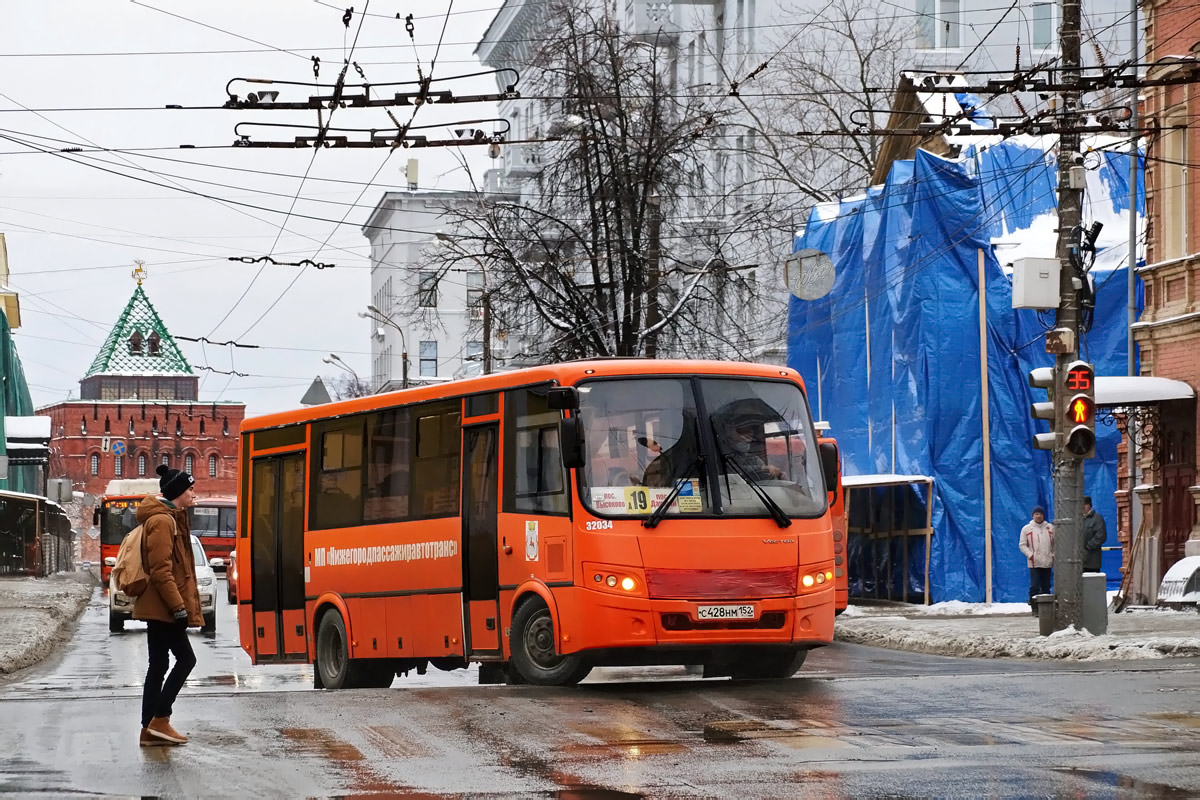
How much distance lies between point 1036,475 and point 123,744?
76.2 feet

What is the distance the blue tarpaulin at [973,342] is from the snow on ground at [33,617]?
14.4 meters

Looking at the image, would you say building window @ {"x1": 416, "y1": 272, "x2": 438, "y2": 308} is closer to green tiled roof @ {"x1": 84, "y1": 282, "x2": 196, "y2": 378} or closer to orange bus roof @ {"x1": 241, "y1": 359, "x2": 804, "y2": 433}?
orange bus roof @ {"x1": 241, "y1": 359, "x2": 804, "y2": 433}

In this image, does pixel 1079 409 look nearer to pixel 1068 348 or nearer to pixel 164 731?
pixel 1068 348

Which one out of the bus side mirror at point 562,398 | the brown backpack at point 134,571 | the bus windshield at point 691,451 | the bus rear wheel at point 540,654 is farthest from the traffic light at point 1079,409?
the brown backpack at point 134,571

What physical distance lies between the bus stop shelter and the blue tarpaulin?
0.28m

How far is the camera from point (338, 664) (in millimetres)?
Answer: 18922

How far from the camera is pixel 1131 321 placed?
3180 centimetres

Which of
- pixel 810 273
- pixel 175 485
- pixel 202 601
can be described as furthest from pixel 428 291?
pixel 175 485

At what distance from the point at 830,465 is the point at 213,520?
65.7m

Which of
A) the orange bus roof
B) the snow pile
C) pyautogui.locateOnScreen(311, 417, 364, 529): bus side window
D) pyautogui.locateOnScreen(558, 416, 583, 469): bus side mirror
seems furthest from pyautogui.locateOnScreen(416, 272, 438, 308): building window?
pyautogui.locateOnScreen(558, 416, 583, 469): bus side mirror

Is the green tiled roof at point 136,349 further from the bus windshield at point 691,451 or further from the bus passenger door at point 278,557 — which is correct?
the bus windshield at point 691,451

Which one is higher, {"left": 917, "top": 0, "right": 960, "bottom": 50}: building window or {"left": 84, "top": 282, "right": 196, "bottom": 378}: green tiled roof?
{"left": 917, "top": 0, "right": 960, "bottom": 50}: building window

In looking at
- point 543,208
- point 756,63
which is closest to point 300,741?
point 543,208

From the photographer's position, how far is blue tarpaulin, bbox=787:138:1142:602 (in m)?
32.0
